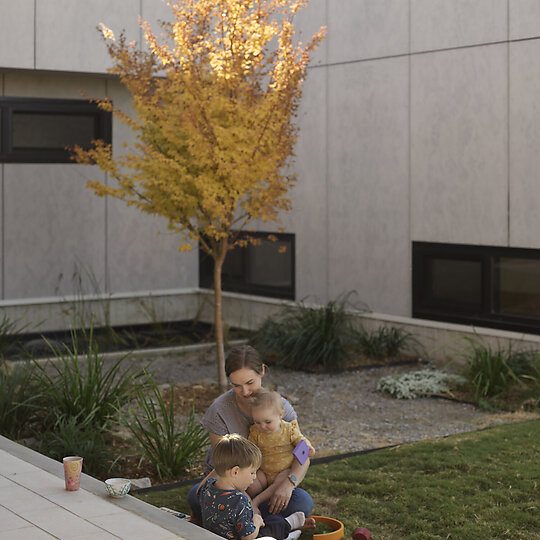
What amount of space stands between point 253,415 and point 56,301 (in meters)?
8.83

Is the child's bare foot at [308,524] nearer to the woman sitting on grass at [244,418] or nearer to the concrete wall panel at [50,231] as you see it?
the woman sitting on grass at [244,418]

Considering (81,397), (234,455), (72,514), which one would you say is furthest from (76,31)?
(234,455)

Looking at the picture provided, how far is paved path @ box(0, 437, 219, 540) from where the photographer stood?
4.11 m

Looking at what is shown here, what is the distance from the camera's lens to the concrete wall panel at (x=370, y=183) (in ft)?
36.7

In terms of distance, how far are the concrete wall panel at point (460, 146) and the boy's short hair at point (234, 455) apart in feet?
21.0

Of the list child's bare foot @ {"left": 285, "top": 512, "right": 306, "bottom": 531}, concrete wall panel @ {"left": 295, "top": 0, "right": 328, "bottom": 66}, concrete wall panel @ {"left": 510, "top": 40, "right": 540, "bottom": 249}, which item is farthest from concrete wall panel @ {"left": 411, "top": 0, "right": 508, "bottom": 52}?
child's bare foot @ {"left": 285, "top": 512, "right": 306, "bottom": 531}

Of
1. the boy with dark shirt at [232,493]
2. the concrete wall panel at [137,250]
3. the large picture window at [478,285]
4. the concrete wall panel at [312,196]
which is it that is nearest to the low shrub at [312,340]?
the large picture window at [478,285]

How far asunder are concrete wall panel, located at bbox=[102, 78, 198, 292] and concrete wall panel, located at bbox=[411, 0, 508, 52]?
4736 millimetres

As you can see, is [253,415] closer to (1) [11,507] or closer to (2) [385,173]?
(1) [11,507]

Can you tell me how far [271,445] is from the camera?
185 inches

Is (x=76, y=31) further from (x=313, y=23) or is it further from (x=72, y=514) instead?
(x=72, y=514)

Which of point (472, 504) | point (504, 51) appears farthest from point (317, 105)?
point (472, 504)

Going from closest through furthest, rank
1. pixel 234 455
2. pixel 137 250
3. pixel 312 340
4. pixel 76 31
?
1. pixel 234 455
2. pixel 312 340
3. pixel 76 31
4. pixel 137 250

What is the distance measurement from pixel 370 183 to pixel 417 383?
3165 mm
